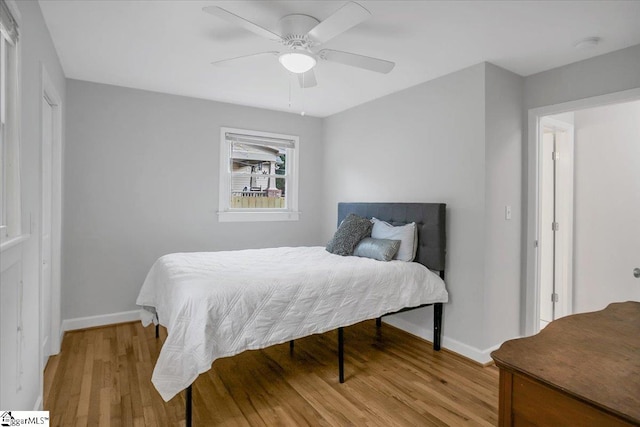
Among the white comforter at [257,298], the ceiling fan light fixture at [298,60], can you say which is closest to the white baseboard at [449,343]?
the white comforter at [257,298]

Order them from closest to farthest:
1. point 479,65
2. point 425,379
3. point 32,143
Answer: point 32,143 → point 425,379 → point 479,65

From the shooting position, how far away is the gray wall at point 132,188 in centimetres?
353

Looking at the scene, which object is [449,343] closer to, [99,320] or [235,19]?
[235,19]

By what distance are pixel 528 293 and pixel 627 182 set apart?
1439 millimetres

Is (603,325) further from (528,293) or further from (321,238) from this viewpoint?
(321,238)

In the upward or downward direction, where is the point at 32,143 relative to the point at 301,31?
downward

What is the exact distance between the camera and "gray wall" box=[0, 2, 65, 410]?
1.72 m

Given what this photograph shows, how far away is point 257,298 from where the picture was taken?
2.17 m

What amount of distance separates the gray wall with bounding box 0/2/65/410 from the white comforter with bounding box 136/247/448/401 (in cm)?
65

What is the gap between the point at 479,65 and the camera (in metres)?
2.95

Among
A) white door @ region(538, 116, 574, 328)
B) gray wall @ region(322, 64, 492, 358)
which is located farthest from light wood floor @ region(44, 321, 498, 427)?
white door @ region(538, 116, 574, 328)

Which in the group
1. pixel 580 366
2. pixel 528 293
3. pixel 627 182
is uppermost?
pixel 627 182

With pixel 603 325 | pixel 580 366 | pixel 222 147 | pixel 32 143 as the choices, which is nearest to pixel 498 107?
pixel 603 325

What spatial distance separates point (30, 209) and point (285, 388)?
1910 mm
